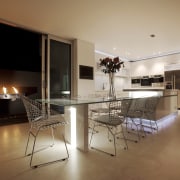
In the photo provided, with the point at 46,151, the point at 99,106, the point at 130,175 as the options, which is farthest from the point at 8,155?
the point at 99,106

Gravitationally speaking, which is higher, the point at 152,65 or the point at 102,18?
the point at 102,18

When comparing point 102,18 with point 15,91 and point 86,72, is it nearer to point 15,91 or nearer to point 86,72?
point 86,72

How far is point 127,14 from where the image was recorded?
3463mm

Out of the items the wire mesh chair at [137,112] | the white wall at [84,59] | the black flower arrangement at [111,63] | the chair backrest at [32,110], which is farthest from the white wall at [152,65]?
the chair backrest at [32,110]

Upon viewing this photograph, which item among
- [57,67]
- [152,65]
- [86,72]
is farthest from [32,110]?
[152,65]

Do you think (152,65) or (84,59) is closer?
(84,59)

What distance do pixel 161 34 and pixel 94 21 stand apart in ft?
7.27

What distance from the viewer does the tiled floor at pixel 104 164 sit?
5.60ft

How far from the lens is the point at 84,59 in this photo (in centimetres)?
541

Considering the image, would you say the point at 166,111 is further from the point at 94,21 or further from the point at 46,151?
the point at 46,151

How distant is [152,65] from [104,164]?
21.9ft

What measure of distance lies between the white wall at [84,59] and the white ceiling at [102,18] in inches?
10.6

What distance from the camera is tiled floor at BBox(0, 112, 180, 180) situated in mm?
1707

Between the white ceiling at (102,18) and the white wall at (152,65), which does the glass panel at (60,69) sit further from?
the white wall at (152,65)
